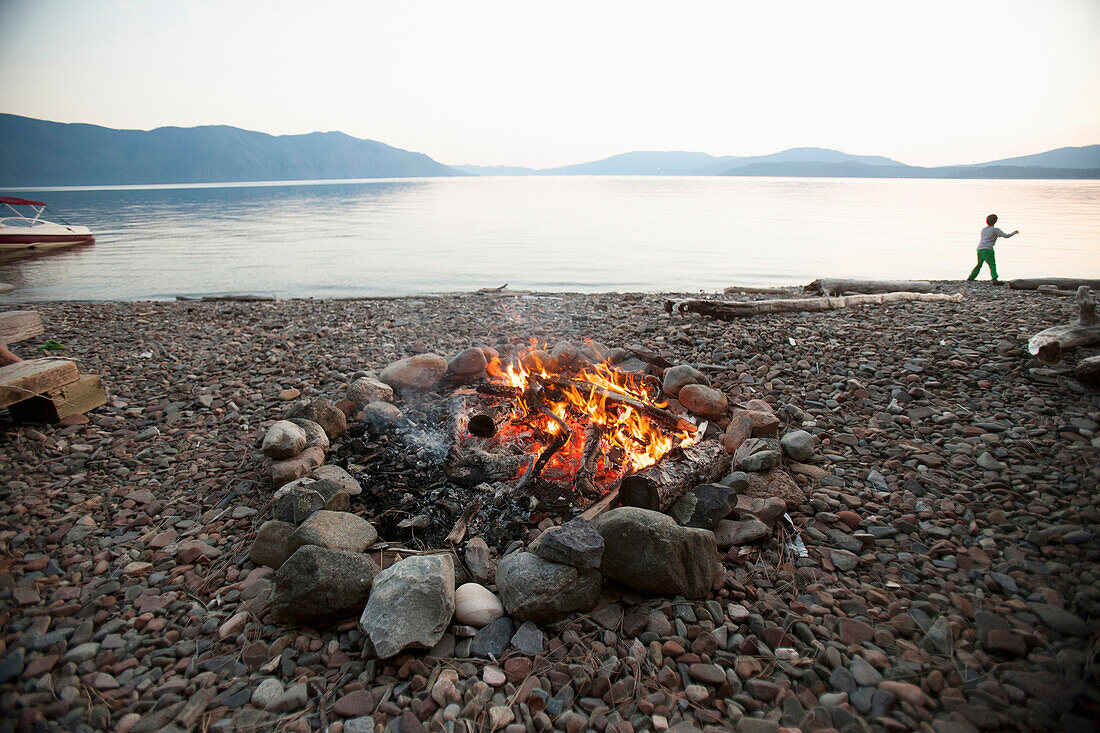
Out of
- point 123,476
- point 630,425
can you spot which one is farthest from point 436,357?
point 123,476

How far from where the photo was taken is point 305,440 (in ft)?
15.1

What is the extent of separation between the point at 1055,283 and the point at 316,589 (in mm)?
15718

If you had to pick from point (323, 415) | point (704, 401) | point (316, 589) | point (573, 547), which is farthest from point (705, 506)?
point (323, 415)

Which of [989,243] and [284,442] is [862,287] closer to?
[989,243]

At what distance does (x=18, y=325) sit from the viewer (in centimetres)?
737

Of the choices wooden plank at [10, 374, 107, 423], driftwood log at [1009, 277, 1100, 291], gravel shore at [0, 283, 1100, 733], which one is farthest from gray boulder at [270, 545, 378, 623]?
driftwood log at [1009, 277, 1100, 291]

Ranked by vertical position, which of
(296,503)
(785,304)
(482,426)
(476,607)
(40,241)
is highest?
(40,241)

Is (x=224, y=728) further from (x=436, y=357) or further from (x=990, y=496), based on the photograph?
(x=990, y=496)

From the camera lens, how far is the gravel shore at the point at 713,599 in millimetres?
2443

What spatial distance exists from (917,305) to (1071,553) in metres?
6.69

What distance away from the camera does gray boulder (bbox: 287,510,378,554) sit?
3408 mm

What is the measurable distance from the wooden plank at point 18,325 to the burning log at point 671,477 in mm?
9030

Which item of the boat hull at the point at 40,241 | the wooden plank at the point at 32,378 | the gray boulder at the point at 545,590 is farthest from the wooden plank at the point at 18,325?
the boat hull at the point at 40,241

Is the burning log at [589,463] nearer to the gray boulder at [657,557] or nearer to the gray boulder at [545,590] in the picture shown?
the gray boulder at [657,557]
